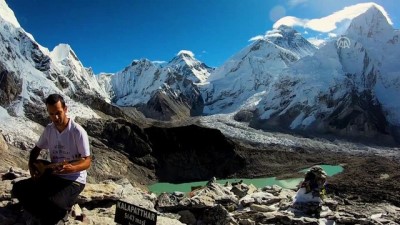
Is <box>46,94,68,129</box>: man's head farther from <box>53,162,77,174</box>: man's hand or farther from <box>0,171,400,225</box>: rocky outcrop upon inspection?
<box>0,171,400,225</box>: rocky outcrop

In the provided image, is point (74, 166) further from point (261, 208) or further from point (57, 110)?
point (261, 208)

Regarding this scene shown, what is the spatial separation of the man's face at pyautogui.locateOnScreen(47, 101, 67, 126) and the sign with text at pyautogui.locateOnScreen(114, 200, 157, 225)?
1.67 metres

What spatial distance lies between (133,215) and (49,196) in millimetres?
1327

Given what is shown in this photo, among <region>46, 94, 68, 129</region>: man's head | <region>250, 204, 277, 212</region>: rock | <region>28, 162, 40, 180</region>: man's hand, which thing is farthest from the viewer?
<region>250, 204, 277, 212</region>: rock

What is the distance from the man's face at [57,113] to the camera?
6.55 metres

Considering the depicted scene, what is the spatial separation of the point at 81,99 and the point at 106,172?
5593cm

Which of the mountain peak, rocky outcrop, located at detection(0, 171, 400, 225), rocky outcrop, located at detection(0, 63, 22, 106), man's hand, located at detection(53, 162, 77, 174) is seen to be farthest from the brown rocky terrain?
man's hand, located at detection(53, 162, 77, 174)

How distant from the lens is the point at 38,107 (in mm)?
108875

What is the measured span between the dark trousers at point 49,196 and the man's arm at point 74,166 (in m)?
0.18

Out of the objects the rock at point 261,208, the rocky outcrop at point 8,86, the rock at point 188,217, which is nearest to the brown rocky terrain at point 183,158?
the rocky outcrop at point 8,86

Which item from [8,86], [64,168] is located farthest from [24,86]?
[64,168]

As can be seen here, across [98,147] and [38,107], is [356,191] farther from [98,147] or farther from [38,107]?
[38,107]

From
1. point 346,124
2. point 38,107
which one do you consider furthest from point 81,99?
point 346,124

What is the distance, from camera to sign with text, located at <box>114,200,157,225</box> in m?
6.52
